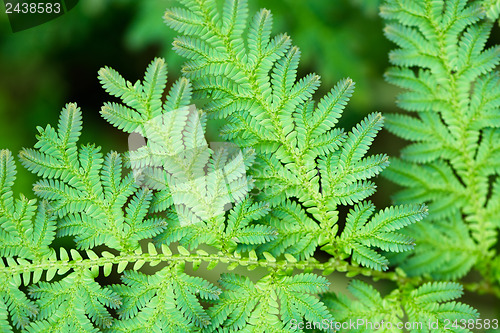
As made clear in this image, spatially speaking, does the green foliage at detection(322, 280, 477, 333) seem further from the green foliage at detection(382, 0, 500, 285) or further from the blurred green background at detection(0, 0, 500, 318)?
the blurred green background at detection(0, 0, 500, 318)

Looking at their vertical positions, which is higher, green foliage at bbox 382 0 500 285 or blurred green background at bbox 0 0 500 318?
blurred green background at bbox 0 0 500 318

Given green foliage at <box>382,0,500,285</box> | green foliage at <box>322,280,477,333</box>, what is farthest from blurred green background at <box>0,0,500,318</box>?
green foliage at <box>322,280,477,333</box>

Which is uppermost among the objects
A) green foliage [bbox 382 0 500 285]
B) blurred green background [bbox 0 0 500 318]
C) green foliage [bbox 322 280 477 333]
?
blurred green background [bbox 0 0 500 318]

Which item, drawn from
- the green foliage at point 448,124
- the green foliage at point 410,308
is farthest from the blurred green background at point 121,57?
the green foliage at point 410,308

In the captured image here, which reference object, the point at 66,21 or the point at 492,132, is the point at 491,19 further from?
the point at 66,21

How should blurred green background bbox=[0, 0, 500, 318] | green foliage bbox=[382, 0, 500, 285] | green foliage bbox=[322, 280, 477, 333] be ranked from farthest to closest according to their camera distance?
blurred green background bbox=[0, 0, 500, 318], green foliage bbox=[382, 0, 500, 285], green foliage bbox=[322, 280, 477, 333]

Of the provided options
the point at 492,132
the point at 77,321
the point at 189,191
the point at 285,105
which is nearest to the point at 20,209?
the point at 77,321

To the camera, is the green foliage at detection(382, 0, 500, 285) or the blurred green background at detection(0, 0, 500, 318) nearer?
the green foliage at detection(382, 0, 500, 285)
